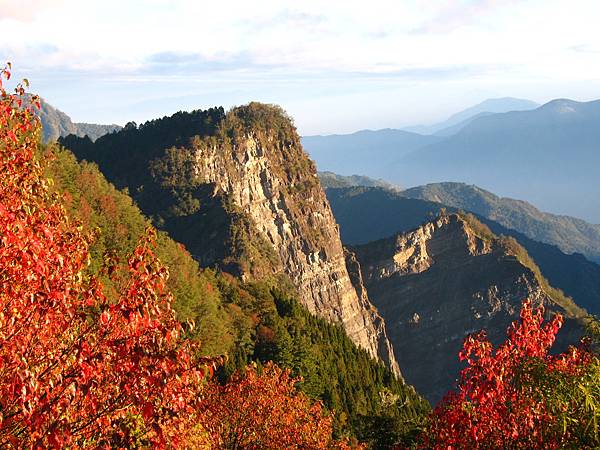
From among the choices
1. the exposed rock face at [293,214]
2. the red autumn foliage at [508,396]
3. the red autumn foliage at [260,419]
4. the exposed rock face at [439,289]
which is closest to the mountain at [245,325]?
the red autumn foliage at [260,419]

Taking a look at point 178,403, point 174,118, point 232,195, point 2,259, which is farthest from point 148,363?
point 174,118

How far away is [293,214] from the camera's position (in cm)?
14688

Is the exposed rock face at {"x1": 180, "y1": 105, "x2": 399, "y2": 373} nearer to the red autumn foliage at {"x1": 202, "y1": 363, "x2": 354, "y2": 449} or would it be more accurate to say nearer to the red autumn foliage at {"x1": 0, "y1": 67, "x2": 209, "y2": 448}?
the red autumn foliage at {"x1": 202, "y1": 363, "x2": 354, "y2": 449}

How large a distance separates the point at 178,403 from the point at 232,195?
12377cm

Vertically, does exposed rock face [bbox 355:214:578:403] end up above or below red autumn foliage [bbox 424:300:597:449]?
below

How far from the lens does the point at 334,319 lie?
14462cm

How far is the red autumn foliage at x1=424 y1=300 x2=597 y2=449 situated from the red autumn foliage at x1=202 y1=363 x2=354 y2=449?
15.9 m

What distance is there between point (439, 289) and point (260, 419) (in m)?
147

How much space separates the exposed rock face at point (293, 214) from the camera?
13812 centimetres

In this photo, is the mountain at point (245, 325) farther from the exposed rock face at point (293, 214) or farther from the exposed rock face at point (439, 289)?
the exposed rock face at point (439, 289)

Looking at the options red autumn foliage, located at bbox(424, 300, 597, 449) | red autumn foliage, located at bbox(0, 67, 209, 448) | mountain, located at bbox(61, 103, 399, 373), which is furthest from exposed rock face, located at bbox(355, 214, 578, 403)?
red autumn foliage, located at bbox(0, 67, 209, 448)

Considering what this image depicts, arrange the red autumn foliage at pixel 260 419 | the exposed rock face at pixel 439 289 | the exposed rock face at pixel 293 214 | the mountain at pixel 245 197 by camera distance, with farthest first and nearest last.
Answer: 1. the exposed rock face at pixel 439 289
2. the exposed rock face at pixel 293 214
3. the mountain at pixel 245 197
4. the red autumn foliage at pixel 260 419

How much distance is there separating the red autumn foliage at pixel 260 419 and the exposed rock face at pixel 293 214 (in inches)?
3787

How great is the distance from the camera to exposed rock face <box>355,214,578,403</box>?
16775cm
